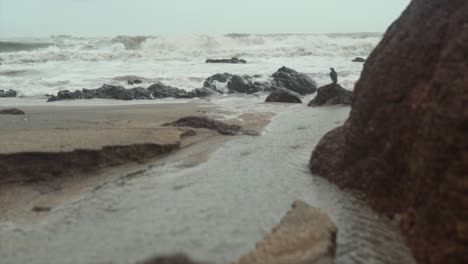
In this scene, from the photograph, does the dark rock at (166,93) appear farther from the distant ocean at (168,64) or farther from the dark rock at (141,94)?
the distant ocean at (168,64)

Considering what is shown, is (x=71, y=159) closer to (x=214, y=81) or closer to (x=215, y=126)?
(x=215, y=126)

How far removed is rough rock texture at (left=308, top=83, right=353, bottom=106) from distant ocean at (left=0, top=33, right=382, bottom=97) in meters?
4.07

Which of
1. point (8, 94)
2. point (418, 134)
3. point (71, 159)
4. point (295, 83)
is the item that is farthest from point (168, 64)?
point (418, 134)

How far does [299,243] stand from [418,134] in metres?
0.84

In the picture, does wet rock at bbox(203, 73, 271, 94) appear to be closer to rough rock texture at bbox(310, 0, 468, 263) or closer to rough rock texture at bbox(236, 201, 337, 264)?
rough rock texture at bbox(310, 0, 468, 263)

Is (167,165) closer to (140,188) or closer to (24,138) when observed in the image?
(140,188)

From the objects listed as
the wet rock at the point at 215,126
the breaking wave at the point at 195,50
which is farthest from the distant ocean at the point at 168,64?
the wet rock at the point at 215,126

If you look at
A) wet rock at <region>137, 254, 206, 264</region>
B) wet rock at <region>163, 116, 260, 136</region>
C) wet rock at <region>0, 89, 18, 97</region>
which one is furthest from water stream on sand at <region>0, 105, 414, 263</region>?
wet rock at <region>0, 89, 18, 97</region>

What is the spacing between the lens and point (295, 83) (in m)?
13.1

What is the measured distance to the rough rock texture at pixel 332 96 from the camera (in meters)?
8.49

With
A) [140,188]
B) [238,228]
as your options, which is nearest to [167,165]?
[140,188]

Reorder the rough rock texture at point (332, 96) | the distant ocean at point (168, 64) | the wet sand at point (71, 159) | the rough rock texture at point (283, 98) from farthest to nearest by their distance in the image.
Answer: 1. the distant ocean at point (168, 64)
2. the rough rock texture at point (283, 98)
3. the rough rock texture at point (332, 96)
4. the wet sand at point (71, 159)

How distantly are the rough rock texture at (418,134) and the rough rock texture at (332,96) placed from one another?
16.3ft

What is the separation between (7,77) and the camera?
18.7 meters
